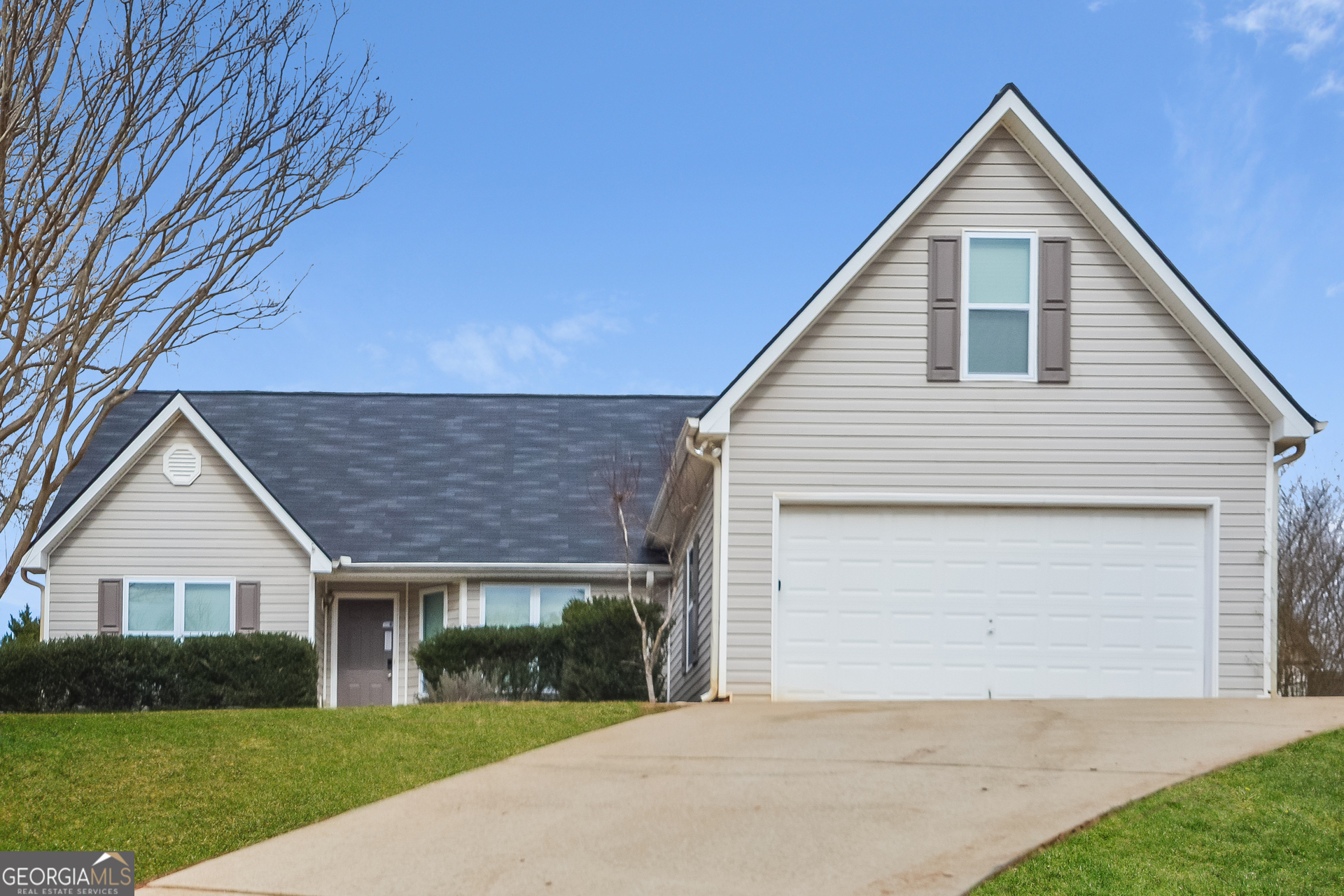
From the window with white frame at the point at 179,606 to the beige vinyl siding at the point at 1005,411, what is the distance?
30.2ft

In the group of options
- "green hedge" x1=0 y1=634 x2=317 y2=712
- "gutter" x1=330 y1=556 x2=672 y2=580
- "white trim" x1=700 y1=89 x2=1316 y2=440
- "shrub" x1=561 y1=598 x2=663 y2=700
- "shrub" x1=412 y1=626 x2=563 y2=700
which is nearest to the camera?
"white trim" x1=700 y1=89 x2=1316 y2=440

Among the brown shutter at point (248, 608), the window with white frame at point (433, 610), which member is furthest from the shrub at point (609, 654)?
the brown shutter at point (248, 608)

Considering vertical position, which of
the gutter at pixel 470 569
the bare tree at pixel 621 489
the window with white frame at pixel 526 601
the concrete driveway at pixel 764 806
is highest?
the bare tree at pixel 621 489

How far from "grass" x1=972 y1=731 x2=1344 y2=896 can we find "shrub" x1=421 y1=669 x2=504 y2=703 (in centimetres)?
938

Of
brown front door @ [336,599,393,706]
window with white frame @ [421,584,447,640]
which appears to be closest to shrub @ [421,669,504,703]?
window with white frame @ [421,584,447,640]

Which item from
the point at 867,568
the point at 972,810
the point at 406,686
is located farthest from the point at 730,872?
the point at 406,686

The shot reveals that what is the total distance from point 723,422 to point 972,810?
21.0 ft

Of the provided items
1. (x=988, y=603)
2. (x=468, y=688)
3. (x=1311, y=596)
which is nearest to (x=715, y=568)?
(x=988, y=603)

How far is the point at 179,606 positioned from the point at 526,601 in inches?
201

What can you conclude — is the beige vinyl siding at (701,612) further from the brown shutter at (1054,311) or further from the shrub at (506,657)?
the brown shutter at (1054,311)

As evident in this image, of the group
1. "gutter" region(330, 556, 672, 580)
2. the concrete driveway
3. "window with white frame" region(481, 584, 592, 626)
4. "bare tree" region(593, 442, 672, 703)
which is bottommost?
the concrete driveway

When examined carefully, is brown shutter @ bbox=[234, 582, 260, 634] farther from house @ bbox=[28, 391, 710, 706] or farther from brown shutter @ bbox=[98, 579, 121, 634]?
brown shutter @ bbox=[98, 579, 121, 634]

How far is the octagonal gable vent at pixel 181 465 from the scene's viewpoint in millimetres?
20984

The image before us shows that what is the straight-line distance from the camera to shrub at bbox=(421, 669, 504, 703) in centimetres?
1764
